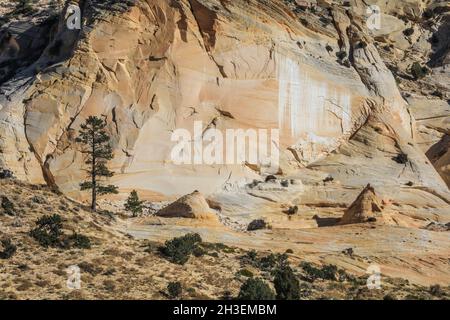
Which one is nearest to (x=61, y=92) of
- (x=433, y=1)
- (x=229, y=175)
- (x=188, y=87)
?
(x=188, y=87)

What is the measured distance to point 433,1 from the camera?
8838cm

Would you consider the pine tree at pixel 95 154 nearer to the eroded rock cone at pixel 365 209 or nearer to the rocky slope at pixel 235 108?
the rocky slope at pixel 235 108

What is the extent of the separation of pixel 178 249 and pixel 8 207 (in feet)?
29.8

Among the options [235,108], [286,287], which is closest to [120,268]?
[286,287]

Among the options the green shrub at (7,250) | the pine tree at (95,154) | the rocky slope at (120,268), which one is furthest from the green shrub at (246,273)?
the pine tree at (95,154)

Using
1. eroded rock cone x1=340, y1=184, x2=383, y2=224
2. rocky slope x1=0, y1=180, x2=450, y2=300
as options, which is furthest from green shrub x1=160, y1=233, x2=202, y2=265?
eroded rock cone x1=340, y1=184, x2=383, y2=224

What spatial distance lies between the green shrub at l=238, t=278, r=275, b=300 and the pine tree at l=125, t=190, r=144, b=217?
1747 centimetres

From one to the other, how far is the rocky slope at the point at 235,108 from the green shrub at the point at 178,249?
659 cm

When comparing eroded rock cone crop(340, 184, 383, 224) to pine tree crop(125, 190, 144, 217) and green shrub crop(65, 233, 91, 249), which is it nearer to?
pine tree crop(125, 190, 144, 217)

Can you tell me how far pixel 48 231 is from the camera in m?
39.6

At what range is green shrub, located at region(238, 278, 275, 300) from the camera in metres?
31.5

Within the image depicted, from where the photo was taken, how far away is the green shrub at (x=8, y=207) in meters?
41.0

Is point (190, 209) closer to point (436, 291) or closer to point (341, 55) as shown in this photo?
point (436, 291)
